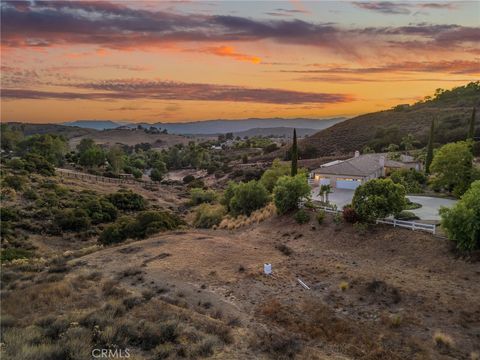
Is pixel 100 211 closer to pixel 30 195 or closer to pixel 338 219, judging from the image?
pixel 30 195

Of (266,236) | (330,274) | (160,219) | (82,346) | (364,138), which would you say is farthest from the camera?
(364,138)

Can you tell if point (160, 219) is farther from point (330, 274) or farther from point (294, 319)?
point (294, 319)

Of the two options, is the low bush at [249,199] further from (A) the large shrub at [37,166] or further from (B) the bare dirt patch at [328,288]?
(A) the large shrub at [37,166]

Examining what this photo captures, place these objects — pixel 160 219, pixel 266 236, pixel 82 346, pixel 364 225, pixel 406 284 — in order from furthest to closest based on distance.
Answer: pixel 160 219 → pixel 266 236 → pixel 364 225 → pixel 406 284 → pixel 82 346

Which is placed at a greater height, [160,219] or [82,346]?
[82,346]

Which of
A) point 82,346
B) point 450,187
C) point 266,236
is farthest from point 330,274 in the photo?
point 450,187

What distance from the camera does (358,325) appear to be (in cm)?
1252

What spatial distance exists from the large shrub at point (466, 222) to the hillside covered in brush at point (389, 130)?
6484 cm

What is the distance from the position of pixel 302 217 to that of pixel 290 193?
2.48 metres

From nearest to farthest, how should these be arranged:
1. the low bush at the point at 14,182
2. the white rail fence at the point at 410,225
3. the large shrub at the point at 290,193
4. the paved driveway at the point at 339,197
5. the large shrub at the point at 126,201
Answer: the white rail fence at the point at 410,225 → the large shrub at the point at 290,193 → the paved driveway at the point at 339,197 → the low bush at the point at 14,182 → the large shrub at the point at 126,201

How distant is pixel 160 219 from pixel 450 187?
24585 mm

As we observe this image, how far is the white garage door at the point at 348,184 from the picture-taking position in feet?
120

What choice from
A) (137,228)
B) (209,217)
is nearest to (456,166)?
(209,217)

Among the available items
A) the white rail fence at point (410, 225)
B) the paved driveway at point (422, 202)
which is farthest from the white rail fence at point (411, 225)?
the paved driveway at point (422, 202)
